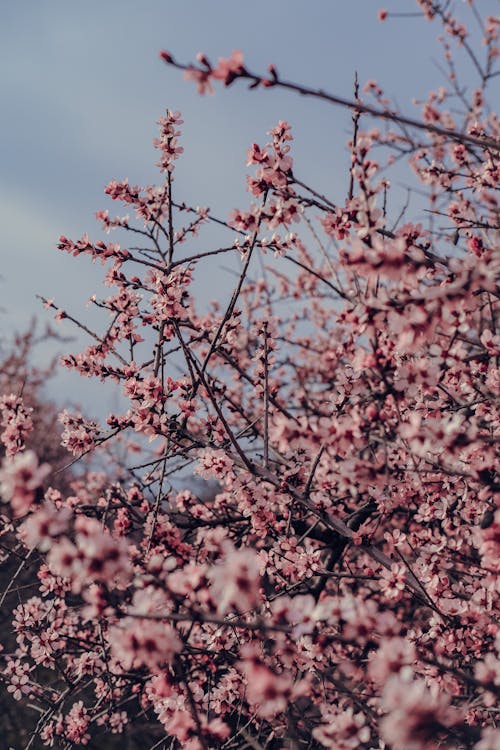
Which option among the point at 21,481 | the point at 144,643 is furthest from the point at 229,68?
A: the point at 144,643

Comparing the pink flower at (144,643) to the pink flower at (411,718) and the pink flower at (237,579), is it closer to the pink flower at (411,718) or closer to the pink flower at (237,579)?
the pink flower at (237,579)

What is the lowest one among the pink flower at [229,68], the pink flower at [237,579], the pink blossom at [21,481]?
the pink blossom at [21,481]

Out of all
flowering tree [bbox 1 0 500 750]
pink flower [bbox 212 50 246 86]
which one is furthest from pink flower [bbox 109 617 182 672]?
pink flower [bbox 212 50 246 86]

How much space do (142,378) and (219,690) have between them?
221cm

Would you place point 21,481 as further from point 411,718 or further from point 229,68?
point 229,68

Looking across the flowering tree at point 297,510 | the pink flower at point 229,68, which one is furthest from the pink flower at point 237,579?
the pink flower at point 229,68

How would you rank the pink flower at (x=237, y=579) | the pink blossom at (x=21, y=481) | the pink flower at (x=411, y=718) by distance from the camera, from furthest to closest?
1. the pink blossom at (x=21, y=481)
2. the pink flower at (x=237, y=579)
3. the pink flower at (x=411, y=718)

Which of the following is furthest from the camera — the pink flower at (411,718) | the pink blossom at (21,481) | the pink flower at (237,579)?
the pink blossom at (21,481)

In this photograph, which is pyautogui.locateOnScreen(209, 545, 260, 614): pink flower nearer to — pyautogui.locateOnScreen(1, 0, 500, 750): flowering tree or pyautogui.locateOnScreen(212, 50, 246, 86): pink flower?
pyautogui.locateOnScreen(1, 0, 500, 750): flowering tree

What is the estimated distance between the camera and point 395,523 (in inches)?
218

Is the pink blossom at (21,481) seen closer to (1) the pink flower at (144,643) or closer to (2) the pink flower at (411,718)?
(1) the pink flower at (144,643)

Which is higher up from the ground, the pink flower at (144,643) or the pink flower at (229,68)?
the pink flower at (229,68)

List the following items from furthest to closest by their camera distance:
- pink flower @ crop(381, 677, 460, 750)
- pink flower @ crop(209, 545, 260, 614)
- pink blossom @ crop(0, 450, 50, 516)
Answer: pink blossom @ crop(0, 450, 50, 516)
pink flower @ crop(209, 545, 260, 614)
pink flower @ crop(381, 677, 460, 750)

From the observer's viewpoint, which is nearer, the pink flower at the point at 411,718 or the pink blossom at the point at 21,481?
the pink flower at the point at 411,718
